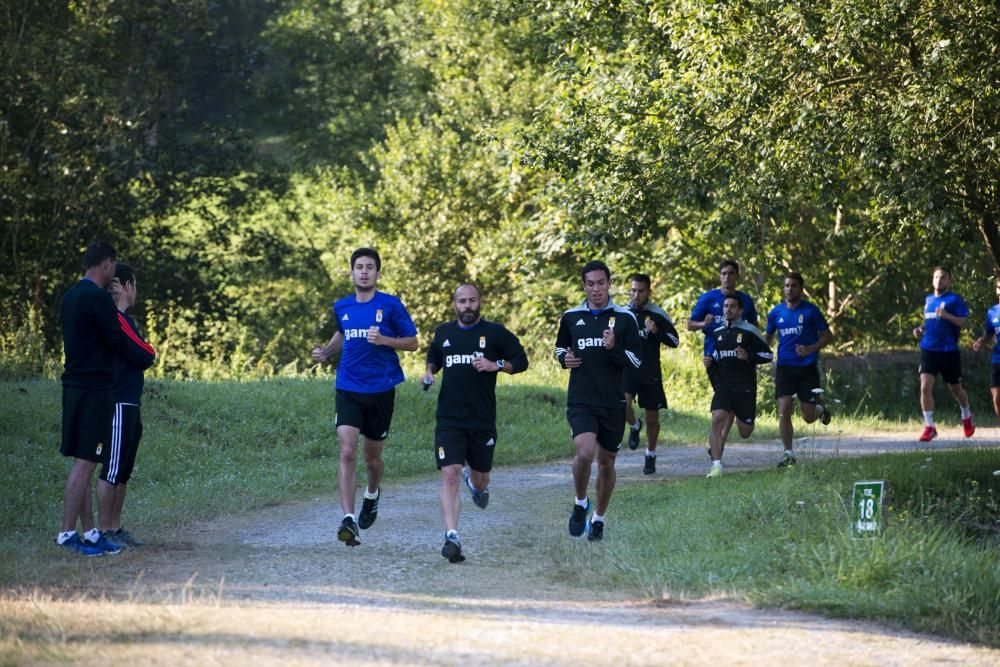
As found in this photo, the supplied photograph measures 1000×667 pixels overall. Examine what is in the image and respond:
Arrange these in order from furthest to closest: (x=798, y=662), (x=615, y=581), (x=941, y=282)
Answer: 1. (x=941, y=282)
2. (x=615, y=581)
3. (x=798, y=662)

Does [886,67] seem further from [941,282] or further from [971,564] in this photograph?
[971,564]

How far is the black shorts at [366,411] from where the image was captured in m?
10.2

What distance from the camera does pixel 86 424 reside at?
982cm

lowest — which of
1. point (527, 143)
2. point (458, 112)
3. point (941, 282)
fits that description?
point (941, 282)

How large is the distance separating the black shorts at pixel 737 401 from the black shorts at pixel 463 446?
4485 millimetres

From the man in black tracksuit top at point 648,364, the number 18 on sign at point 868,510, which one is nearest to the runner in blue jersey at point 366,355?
the number 18 on sign at point 868,510

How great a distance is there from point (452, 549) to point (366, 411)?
1376mm

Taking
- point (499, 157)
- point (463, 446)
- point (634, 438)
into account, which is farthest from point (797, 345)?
point (499, 157)

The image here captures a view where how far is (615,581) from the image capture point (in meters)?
8.98

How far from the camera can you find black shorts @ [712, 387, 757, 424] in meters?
14.1

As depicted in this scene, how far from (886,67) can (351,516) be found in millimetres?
8519

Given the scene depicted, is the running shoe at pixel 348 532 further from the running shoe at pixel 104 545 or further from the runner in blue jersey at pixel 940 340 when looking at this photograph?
the runner in blue jersey at pixel 940 340

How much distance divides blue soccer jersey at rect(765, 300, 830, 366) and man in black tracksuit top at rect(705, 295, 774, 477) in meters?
1.24

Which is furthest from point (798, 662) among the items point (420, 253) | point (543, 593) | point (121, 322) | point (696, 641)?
point (420, 253)
